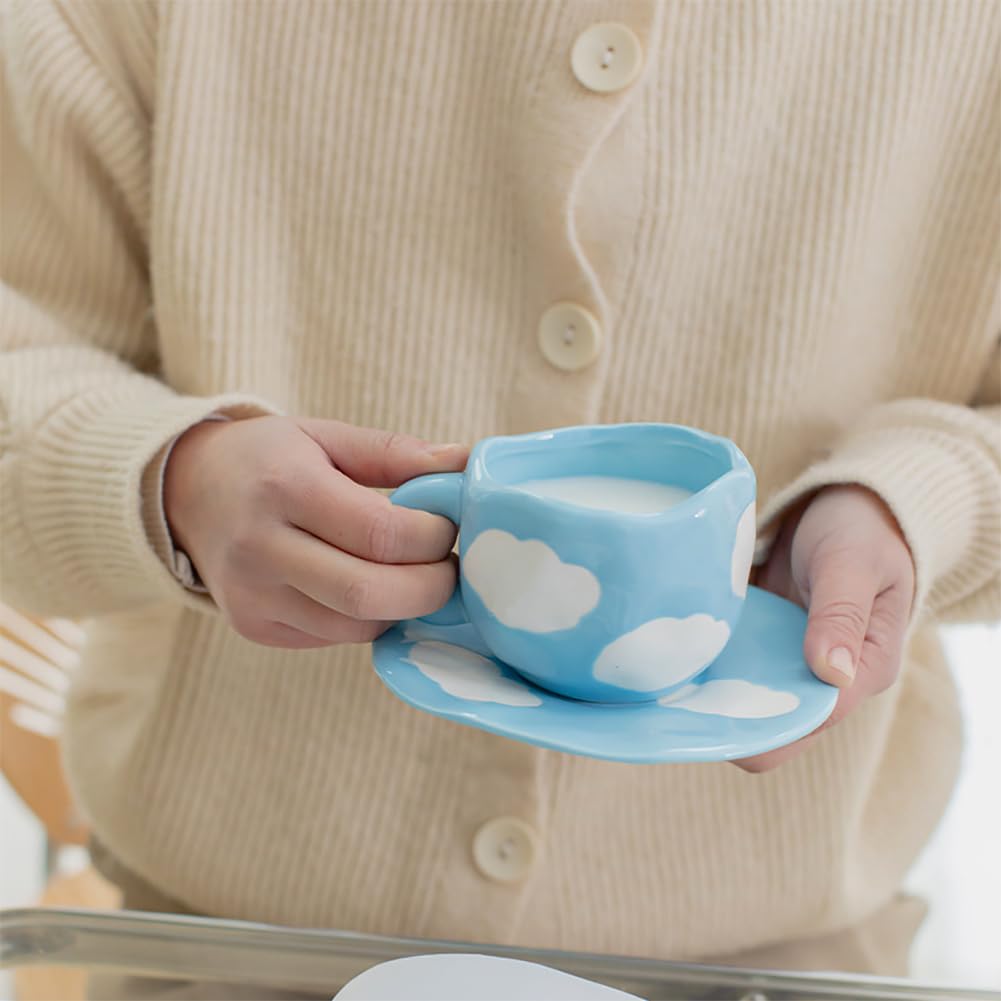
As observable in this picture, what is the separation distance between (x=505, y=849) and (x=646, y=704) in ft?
0.94

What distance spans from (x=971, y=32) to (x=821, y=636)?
0.42 metres

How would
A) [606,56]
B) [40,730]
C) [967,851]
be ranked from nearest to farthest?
[606,56] < [40,730] < [967,851]

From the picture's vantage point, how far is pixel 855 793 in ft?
2.42

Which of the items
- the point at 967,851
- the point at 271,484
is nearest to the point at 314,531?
the point at 271,484

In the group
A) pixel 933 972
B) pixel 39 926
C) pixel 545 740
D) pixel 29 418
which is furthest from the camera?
pixel 933 972

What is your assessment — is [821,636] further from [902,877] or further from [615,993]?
[902,877]

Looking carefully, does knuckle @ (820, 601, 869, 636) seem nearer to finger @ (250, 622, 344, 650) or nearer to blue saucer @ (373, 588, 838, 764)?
blue saucer @ (373, 588, 838, 764)

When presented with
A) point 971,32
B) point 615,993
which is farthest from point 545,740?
point 971,32

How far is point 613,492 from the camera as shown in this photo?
468mm

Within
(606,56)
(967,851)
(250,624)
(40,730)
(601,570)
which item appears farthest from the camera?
(967,851)

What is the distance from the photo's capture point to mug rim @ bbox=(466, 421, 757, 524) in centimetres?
40

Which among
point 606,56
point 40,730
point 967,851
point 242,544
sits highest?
point 606,56

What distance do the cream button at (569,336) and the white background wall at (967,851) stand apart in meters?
1.00

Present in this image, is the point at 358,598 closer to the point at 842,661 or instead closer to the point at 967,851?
the point at 842,661
